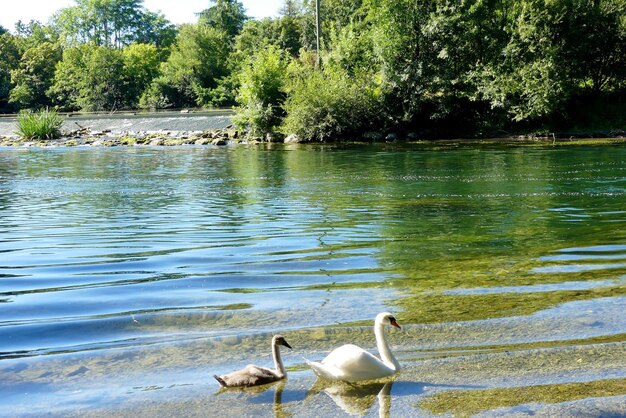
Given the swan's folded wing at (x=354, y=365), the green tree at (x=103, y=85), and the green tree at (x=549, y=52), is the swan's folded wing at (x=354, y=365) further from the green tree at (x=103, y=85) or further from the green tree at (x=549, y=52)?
the green tree at (x=103, y=85)

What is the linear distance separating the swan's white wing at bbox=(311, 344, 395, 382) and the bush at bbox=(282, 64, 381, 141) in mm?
41013

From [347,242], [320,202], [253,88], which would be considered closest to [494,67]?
[253,88]

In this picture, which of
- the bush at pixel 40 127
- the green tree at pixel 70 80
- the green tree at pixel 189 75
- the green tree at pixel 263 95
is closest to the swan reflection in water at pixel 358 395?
the green tree at pixel 263 95

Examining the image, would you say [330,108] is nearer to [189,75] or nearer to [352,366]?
[352,366]

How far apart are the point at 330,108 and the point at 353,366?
4136cm

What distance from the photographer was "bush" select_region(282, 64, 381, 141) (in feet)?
153

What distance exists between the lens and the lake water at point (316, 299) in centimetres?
615

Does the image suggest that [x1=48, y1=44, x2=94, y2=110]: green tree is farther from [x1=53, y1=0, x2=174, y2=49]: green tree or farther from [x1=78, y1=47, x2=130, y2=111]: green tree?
[x1=53, y1=0, x2=174, y2=49]: green tree

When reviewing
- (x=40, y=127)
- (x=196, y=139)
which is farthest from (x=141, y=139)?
(x=40, y=127)

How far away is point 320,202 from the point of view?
20.0 meters

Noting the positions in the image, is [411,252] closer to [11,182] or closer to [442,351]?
[442,351]

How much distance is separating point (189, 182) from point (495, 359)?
21.3m

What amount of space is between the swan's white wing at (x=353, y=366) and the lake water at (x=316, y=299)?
0.17m

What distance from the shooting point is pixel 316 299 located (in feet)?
30.1
